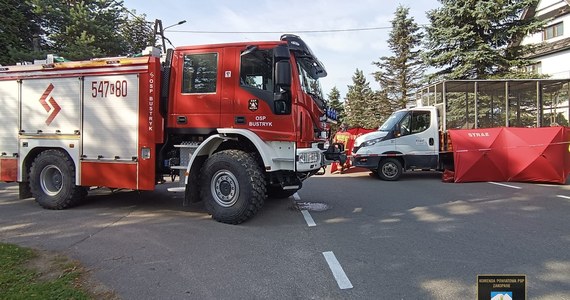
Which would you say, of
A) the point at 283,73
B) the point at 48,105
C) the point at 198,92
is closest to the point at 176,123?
the point at 198,92

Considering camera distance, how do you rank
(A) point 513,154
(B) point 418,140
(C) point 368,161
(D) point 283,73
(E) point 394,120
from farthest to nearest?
(E) point 394,120 → (C) point 368,161 → (B) point 418,140 → (A) point 513,154 → (D) point 283,73

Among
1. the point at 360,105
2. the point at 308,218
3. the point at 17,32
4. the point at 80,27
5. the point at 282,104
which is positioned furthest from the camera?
the point at 360,105

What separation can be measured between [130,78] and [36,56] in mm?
18675

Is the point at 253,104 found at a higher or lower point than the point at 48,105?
lower

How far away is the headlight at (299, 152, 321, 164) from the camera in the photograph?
21.4ft

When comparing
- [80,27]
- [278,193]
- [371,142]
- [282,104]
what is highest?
[80,27]

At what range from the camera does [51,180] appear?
7.98m

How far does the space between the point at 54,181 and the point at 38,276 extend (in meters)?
4.32

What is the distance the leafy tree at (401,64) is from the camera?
121 ft

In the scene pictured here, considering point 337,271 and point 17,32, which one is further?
point 17,32

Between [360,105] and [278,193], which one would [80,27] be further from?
[360,105]

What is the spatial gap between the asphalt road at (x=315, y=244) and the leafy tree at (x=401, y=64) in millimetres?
30158

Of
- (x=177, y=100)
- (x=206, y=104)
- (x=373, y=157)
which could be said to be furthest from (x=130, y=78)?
(x=373, y=157)

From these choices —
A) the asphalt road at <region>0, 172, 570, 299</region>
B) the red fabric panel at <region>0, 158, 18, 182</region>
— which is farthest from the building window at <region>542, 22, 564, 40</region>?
the red fabric panel at <region>0, 158, 18, 182</region>
